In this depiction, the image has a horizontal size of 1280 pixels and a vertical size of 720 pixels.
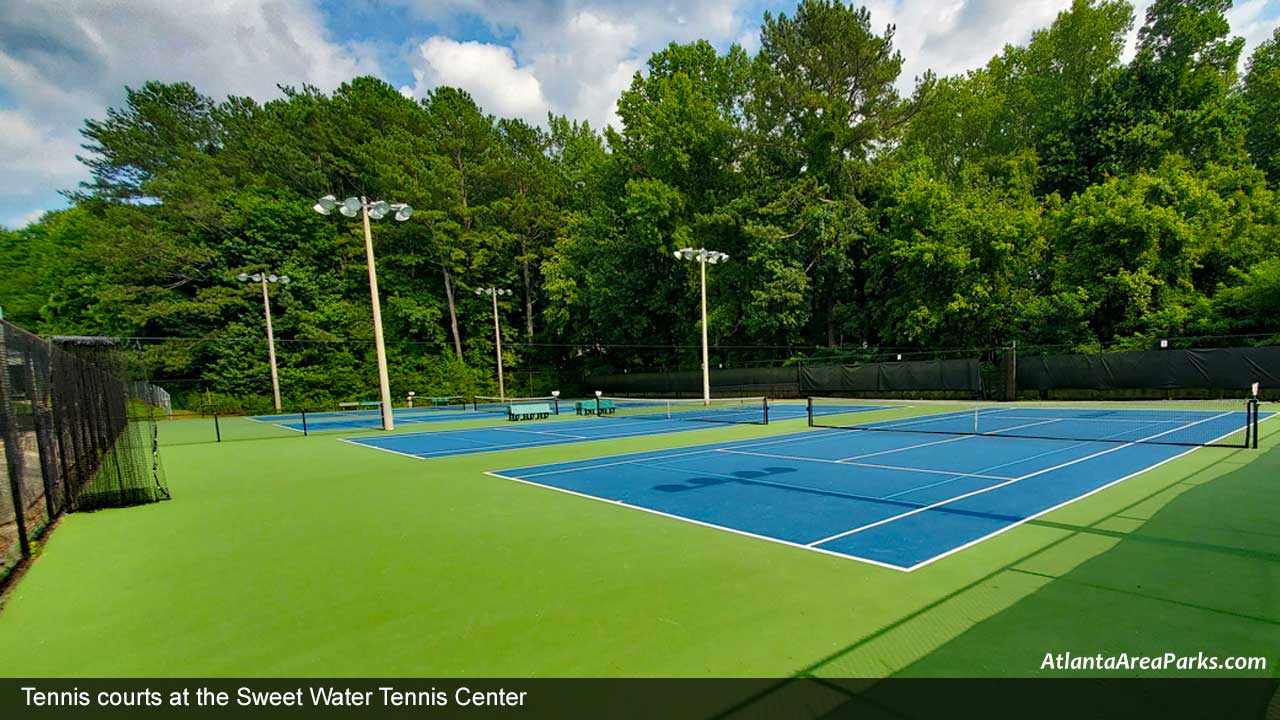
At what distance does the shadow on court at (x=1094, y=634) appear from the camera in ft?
8.32

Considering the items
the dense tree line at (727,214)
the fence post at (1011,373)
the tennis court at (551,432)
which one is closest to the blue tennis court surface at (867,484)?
the tennis court at (551,432)

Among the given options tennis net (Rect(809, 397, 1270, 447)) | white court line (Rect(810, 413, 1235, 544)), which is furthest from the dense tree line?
white court line (Rect(810, 413, 1235, 544))

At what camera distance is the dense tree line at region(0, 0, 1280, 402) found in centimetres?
2661

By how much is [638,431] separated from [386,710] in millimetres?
13783

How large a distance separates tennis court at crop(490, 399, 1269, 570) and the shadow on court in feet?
2.97

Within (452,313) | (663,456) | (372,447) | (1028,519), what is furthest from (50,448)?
(452,313)

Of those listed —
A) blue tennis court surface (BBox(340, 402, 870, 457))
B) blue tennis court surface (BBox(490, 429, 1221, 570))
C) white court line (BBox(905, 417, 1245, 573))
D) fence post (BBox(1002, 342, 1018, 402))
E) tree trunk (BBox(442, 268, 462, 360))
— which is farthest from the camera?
tree trunk (BBox(442, 268, 462, 360))

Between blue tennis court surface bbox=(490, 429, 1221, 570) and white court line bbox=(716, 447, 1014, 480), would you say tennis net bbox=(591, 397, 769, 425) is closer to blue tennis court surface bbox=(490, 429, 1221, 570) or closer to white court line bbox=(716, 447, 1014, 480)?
white court line bbox=(716, 447, 1014, 480)

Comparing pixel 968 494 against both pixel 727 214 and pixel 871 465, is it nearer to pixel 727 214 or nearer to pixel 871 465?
pixel 871 465

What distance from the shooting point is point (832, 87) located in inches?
1380

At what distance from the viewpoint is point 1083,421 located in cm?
1550
